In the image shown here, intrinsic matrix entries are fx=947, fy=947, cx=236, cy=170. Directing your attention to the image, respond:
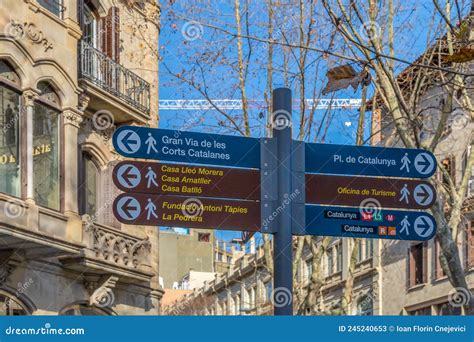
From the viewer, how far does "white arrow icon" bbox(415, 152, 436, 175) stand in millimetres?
9359

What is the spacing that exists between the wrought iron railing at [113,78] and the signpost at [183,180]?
11.2 meters

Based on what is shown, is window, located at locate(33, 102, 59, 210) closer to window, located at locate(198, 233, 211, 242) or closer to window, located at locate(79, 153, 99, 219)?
window, located at locate(79, 153, 99, 219)

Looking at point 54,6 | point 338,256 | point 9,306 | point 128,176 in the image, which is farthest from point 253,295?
point 128,176

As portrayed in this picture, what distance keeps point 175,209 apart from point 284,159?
3.69ft

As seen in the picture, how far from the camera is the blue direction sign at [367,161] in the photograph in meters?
9.12

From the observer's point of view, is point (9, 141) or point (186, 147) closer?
point (186, 147)

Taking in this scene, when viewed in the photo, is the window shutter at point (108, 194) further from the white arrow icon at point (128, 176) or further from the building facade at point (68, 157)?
the white arrow icon at point (128, 176)

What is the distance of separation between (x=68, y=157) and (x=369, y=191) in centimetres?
1025

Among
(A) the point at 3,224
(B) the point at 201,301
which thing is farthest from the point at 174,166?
(B) the point at 201,301

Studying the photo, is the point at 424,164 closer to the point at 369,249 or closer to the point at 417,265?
the point at 417,265

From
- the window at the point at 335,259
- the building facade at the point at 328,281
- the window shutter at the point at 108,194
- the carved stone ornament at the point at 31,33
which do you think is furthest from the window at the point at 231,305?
the carved stone ornament at the point at 31,33

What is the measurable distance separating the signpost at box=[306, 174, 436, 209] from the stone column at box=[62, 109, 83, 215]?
10015 mm

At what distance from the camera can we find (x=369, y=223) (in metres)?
9.08

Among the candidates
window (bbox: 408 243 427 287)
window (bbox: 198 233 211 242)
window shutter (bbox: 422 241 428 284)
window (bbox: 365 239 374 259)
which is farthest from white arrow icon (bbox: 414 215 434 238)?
window (bbox: 198 233 211 242)
